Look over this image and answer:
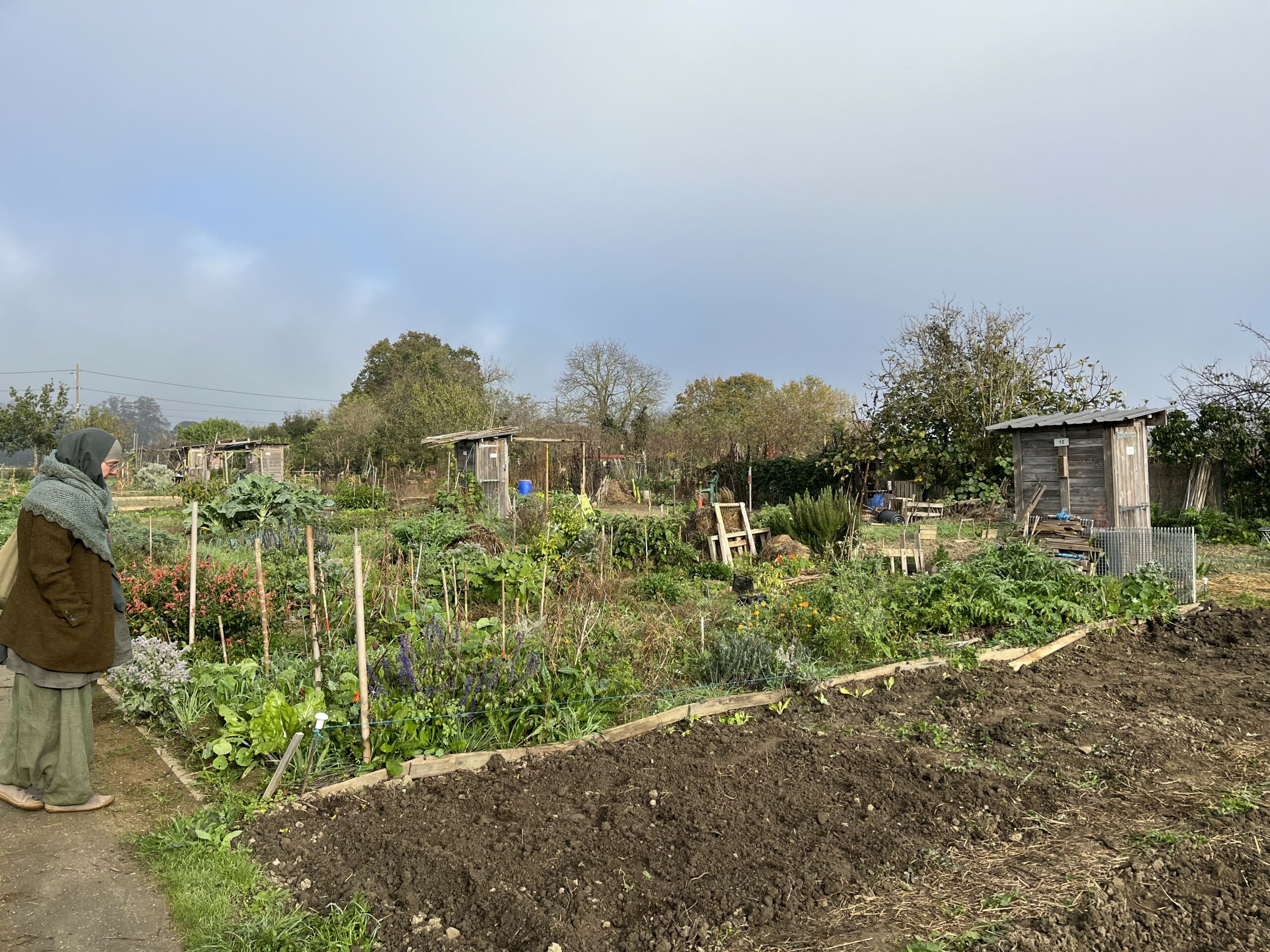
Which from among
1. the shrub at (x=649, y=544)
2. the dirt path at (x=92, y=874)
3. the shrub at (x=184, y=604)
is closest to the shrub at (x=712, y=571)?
the shrub at (x=649, y=544)

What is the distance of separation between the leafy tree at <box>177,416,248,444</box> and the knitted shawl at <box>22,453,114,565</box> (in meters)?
36.3

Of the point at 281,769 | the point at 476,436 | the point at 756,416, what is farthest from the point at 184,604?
the point at 756,416

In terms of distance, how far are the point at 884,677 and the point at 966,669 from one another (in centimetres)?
67

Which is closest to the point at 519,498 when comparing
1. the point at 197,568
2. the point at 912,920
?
the point at 197,568

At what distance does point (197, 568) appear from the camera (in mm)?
5781

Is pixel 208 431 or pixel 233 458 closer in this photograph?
pixel 233 458

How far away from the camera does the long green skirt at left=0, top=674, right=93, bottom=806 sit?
327 centimetres

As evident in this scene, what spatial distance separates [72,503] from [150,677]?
1460 millimetres

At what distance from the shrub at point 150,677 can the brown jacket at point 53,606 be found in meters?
0.94

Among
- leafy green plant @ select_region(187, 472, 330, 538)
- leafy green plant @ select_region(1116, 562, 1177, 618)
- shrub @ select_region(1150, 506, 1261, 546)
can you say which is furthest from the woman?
shrub @ select_region(1150, 506, 1261, 546)

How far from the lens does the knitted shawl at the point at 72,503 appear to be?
3.20 meters

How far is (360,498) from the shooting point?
17062 mm

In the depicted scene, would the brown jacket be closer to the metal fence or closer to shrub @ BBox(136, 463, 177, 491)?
the metal fence

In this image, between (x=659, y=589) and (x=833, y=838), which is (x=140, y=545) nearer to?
(x=659, y=589)
